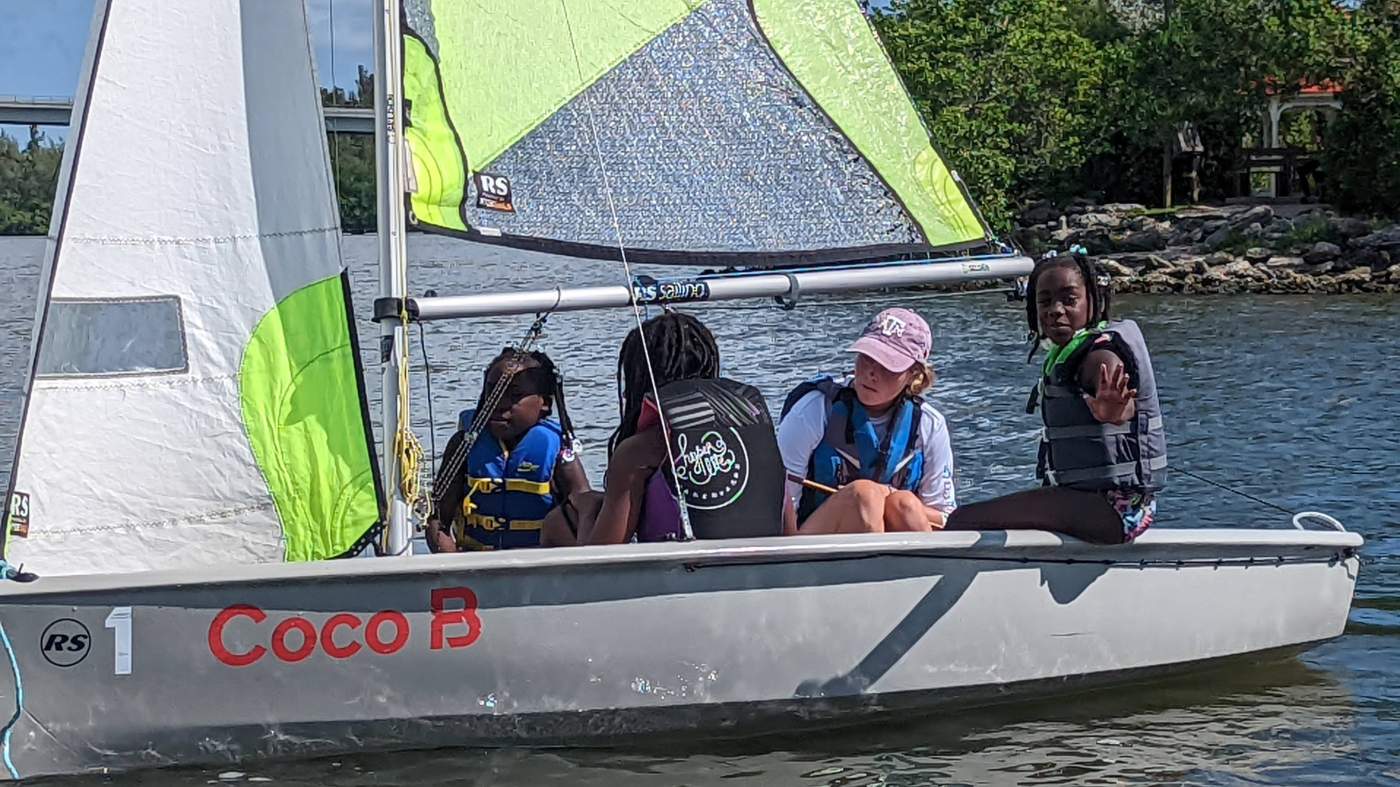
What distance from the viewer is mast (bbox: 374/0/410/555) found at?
5.38m

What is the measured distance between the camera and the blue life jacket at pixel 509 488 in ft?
19.7

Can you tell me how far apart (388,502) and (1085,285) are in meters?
2.32

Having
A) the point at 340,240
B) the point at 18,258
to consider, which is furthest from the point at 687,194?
the point at 18,258

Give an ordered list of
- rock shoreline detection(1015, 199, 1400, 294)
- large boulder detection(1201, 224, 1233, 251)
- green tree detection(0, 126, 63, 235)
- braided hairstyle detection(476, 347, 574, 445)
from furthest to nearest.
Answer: green tree detection(0, 126, 63, 235), large boulder detection(1201, 224, 1233, 251), rock shoreline detection(1015, 199, 1400, 294), braided hairstyle detection(476, 347, 574, 445)

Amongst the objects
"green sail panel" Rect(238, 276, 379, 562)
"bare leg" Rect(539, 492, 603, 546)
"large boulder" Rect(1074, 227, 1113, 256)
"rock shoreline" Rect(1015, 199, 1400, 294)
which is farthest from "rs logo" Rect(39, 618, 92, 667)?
"large boulder" Rect(1074, 227, 1113, 256)

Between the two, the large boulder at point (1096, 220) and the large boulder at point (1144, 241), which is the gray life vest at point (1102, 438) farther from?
the large boulder at point (1096, 220)

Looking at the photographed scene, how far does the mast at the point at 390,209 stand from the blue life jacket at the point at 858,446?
1.33m

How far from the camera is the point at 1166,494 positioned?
10.7 m

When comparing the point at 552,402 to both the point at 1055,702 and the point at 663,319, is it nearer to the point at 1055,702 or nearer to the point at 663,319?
the point at 663,319

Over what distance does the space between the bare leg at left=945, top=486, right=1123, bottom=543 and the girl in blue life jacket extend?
1327mm

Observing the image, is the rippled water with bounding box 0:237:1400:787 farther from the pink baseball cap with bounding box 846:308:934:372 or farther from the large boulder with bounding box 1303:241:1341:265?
the large boulder with bounding box 1303:241:1341:265

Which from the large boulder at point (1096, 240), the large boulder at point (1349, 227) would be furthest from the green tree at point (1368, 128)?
the large boulder at point (1096, 240)

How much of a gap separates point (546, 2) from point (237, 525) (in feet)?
6.39

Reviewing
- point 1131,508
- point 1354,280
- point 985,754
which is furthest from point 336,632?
point 1354,280
